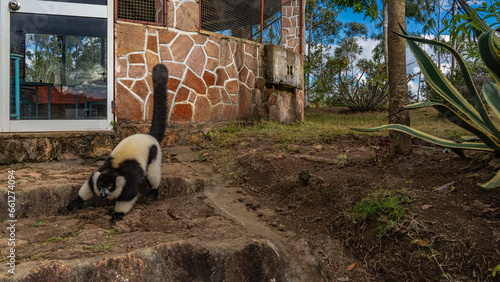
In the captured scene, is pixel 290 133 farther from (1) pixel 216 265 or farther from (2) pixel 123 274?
(2) pixel 123 274

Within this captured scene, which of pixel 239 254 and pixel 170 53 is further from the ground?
pixel 170 53

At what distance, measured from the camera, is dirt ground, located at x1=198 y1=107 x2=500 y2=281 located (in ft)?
8.27

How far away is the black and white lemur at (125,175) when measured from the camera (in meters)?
3.62

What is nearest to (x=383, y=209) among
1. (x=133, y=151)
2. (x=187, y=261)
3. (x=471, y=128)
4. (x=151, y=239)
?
(x=471, y=128)

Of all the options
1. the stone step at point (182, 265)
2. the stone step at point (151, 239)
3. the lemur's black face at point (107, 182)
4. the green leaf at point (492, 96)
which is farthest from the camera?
the lemur's black face at point (107, 182)

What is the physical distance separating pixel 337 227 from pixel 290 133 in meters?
3.30

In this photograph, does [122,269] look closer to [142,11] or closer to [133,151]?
[133,151]

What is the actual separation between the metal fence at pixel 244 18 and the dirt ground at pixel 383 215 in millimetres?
3429

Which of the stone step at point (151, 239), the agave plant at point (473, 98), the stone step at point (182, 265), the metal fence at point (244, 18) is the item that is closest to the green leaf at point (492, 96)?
the agave plant at point (473, 98)

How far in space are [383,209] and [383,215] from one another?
0.20 feet

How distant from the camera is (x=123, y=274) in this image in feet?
8.48

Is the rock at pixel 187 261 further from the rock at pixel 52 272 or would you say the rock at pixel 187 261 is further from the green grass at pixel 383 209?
the green grass at pixel 383 209

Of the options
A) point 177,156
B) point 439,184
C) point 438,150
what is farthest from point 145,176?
point 438,150

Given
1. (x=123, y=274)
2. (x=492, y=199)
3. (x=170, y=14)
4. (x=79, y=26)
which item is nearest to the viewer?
(x=123, y=274)
